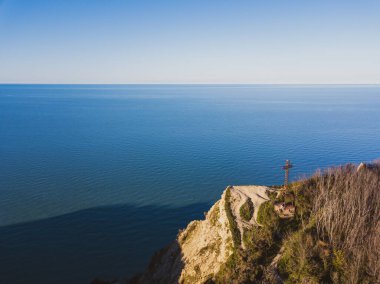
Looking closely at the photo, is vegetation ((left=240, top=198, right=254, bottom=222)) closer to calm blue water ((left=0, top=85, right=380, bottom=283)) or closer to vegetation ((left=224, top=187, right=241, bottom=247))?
vegetation ((left=224, top=187, right=241, bottom=247))

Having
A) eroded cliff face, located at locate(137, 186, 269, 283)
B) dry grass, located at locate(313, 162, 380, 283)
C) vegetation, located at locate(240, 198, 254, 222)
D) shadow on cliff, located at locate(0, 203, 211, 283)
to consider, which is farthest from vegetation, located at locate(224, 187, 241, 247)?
shadow on cliff, located at locate(0, 203, 211, 283)

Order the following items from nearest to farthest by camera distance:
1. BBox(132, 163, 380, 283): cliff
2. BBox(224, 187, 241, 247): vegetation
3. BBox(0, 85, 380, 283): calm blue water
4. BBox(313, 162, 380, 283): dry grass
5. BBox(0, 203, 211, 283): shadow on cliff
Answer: BBox(313, 162, 380, 283): dry grass, BBox(132, 163, 380, 283): cliff, BBox(224, 187, 241, 247): vegetation, BBox(0, 203, 211, 283): shadow on cliff, BBox(0, 85, 380, 283): calm blue water

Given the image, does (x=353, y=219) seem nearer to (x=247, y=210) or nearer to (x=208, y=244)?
(x=247, y=210)

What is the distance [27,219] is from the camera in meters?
50.1

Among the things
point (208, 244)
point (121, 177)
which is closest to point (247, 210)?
point (208, 244)

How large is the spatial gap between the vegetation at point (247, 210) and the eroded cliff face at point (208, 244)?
99 millimetres

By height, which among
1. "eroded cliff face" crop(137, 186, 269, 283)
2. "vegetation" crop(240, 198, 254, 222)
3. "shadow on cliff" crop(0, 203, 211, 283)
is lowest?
"shadow on cliff" crop(0, 203, 211, 283)

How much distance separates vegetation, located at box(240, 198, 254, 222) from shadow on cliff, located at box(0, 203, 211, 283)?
18.6 metres

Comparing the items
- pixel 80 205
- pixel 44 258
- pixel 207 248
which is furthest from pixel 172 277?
pixel 80 205

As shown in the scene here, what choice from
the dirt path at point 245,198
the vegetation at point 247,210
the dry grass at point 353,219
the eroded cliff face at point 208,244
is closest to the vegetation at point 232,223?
the eroded cliff face at point 208,244

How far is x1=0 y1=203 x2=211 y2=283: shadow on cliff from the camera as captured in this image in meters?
38.6

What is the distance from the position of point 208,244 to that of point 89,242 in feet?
76.8

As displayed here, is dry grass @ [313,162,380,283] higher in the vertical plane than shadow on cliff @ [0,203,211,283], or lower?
higher

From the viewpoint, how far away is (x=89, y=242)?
4447 centimetres
